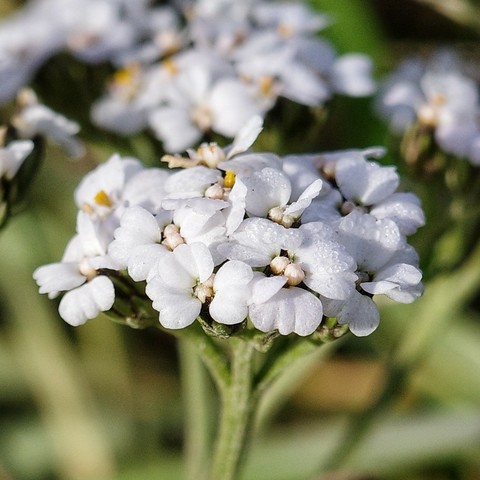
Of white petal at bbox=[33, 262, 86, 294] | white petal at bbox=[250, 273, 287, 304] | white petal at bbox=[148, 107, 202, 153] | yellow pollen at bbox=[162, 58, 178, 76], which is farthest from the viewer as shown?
yellow pollen at bbox=[162, 58, 178, 76]

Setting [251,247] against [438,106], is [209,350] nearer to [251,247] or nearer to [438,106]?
[251,247]

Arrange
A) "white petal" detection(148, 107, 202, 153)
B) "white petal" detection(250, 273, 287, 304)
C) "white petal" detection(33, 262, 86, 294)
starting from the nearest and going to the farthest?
"white petal" detection(250, 273, 287, 304)
"white petal" detection(33, 262, 86, 294)
"white petal" detection(148, 107, 202, 153)

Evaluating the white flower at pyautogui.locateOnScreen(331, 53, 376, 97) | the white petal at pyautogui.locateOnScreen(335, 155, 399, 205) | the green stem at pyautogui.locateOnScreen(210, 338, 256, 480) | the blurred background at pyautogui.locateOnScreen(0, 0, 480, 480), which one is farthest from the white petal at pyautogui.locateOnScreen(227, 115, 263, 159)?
the white flower at pyautogui.locateOnScreen(331, 53, 376, 97)

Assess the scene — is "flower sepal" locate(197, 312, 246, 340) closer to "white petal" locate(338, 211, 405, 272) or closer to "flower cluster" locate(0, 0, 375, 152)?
"white petal" locate(338, 211, 405, 272)

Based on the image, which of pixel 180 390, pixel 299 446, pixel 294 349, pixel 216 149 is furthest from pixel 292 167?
pixel 180 390

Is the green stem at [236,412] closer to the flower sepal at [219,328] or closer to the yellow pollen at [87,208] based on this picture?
the flower sepal at [219,328]

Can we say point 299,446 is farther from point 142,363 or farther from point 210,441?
point 142,363

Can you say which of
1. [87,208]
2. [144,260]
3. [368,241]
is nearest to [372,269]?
[368,241]
